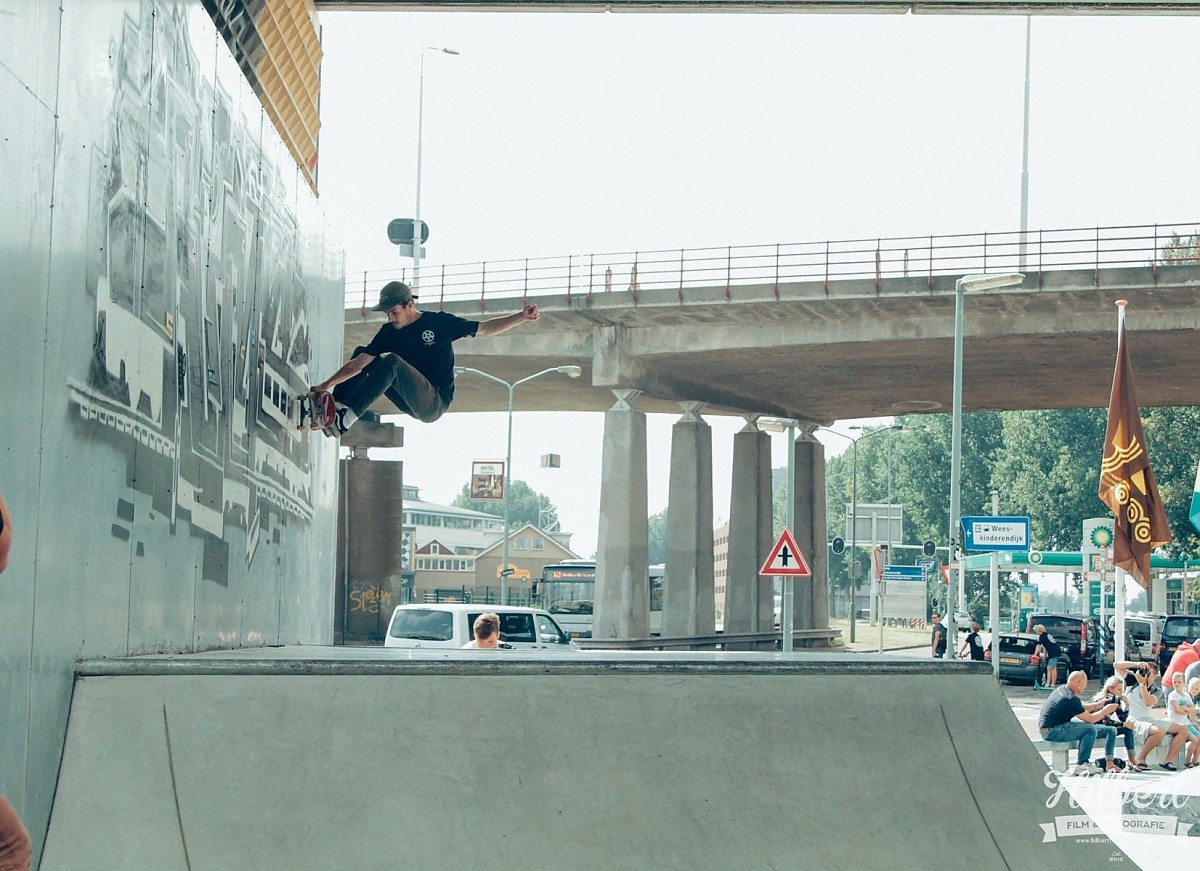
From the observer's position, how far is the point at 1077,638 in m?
37.5

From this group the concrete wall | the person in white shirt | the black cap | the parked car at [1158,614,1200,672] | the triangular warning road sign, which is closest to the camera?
the concrete wall

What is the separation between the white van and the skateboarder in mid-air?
9.64 metres

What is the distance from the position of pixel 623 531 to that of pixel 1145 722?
24.5 metres

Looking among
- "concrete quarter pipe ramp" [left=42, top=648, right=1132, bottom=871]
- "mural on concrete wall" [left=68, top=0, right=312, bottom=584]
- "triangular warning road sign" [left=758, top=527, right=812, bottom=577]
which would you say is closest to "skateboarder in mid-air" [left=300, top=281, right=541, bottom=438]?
"mural on concrete wall" [left=68, top=0, right=312, bottom=584]

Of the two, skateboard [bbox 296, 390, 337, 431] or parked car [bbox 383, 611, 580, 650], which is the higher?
skateboard [bbox 296, 390, 337, 431]

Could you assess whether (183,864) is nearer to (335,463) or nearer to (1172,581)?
(335,463)

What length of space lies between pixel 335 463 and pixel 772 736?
810 cm

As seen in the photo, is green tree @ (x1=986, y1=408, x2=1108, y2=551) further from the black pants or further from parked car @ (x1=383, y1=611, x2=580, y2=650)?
the black pants

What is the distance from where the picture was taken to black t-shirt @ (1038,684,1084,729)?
1482 cm

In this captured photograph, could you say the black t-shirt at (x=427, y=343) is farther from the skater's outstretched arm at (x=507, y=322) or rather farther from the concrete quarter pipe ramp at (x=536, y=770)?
the concrete quarter pipe ramp at (x=536, y=770)

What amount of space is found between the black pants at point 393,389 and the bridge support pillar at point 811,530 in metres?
40.4

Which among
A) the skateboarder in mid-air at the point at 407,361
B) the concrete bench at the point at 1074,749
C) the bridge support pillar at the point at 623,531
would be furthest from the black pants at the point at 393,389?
the bridge support pillar at the point at 623,531

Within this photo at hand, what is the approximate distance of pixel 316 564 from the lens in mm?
12086

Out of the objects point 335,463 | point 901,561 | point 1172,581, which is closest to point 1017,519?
point 335,463
